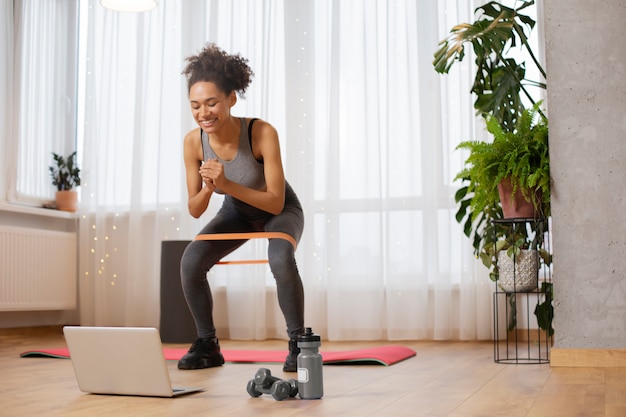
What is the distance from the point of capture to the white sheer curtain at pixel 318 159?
4.14m

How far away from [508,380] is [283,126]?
8.12ft

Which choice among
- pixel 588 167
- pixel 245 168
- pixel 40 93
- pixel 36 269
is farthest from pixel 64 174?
pixel 588 167

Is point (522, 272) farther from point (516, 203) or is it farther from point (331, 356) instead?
point (331, 356)

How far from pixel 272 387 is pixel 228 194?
86 cm

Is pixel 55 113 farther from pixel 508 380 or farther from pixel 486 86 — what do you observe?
pixel 508 380

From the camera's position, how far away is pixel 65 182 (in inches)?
193

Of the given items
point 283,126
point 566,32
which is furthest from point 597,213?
point 283,126

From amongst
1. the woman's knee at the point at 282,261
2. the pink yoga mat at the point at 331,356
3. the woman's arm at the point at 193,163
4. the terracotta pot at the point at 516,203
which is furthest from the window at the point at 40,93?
the terracotta pot at the point at 516,203

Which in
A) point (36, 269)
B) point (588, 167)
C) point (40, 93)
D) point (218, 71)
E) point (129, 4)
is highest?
point (129, 4)

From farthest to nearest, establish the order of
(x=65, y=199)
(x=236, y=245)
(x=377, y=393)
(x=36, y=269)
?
(x=65, y=199) → (x=36, y=269) → (x=236, y=245) → (x=377, y=393)

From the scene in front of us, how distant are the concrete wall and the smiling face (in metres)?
1.08

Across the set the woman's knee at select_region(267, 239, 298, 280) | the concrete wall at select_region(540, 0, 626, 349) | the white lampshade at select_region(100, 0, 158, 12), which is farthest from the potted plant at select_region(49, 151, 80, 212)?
the concrete wall at select_region(540, 0, 626, 349)

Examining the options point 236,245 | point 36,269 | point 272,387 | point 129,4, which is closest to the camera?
point 272,387

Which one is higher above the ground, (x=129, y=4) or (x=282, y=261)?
(x=129, y=4)
